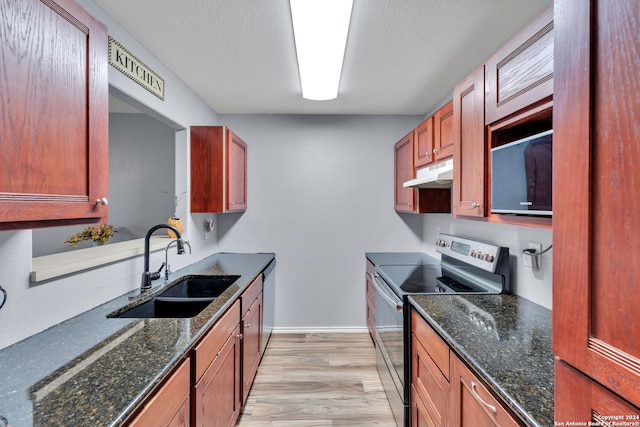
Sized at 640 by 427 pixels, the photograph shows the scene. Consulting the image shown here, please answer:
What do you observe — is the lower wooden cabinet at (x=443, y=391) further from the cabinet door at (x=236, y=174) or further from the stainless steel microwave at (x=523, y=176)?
the cabinet door at (x=236, y=174)

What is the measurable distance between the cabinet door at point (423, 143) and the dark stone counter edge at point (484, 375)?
140 centimetres

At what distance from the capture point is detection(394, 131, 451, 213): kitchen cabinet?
2641 mm

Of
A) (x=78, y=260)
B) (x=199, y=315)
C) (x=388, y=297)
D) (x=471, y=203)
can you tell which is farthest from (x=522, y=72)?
(x=78, y=260)

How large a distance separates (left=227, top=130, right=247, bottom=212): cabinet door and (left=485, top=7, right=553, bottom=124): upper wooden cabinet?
2.01 meters

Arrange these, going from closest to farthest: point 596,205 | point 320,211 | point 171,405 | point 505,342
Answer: point 596,205 → point 171,405 → point 505,342 → point 320,211

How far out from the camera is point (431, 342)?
1391 millimetres

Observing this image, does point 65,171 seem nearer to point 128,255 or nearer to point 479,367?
point 128,255

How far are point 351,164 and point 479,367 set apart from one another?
2643mm

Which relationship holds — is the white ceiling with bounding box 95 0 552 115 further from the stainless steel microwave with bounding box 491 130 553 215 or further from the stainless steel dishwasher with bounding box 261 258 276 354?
the stainless steel dishwasher with bounding box 261 258 276 354

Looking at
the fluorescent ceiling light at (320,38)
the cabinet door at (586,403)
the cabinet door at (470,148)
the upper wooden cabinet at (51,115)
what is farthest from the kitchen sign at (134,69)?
the cabinet door at (586,403)

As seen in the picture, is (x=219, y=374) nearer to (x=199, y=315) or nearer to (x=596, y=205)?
(x=199, y=315)

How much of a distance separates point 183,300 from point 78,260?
58 centimetres

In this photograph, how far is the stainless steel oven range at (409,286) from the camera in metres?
1.75

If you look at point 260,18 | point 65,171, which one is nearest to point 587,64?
point 65,171
